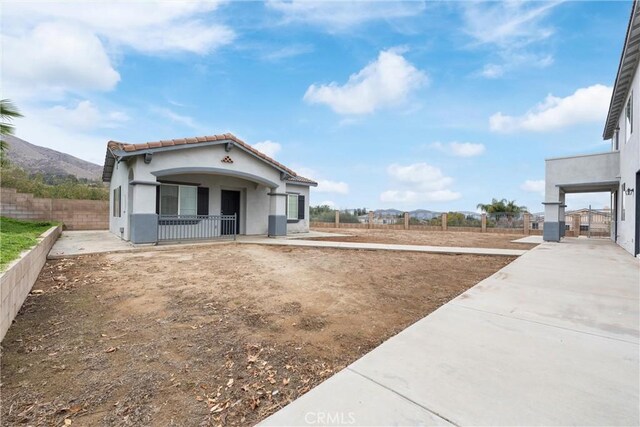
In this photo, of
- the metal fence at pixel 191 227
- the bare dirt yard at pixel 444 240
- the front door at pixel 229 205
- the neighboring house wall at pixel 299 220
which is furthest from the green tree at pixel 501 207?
the metal fence at pixel 191 227

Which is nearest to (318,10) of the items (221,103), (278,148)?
(221,103)

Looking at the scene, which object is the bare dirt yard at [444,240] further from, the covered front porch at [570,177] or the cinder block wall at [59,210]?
the cinder block wall at [59,210]

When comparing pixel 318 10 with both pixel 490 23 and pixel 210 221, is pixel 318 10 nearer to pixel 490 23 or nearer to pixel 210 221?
pixel 490 23

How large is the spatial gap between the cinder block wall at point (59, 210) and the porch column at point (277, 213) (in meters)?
10.7

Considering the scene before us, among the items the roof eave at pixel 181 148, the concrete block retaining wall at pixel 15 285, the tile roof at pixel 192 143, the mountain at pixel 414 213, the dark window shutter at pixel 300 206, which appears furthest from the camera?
the mountain at pixel 414 213

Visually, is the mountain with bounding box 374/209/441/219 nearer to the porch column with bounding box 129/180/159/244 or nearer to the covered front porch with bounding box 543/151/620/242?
the covered front porch with bounding box 543/151/620/242

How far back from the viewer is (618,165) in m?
12.2

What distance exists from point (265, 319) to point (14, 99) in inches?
346

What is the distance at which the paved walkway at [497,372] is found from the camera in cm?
190

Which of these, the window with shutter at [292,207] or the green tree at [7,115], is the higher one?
the green tree at [7,115]

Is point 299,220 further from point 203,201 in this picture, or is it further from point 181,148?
point 181,148

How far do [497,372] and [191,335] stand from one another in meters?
3.08

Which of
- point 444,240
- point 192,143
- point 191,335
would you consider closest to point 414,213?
point 444,240

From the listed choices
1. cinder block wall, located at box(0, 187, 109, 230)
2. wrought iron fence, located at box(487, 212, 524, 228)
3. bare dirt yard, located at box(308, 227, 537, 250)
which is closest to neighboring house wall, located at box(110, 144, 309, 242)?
bare dirt yard, located at box(308, 227, 537, 250)
